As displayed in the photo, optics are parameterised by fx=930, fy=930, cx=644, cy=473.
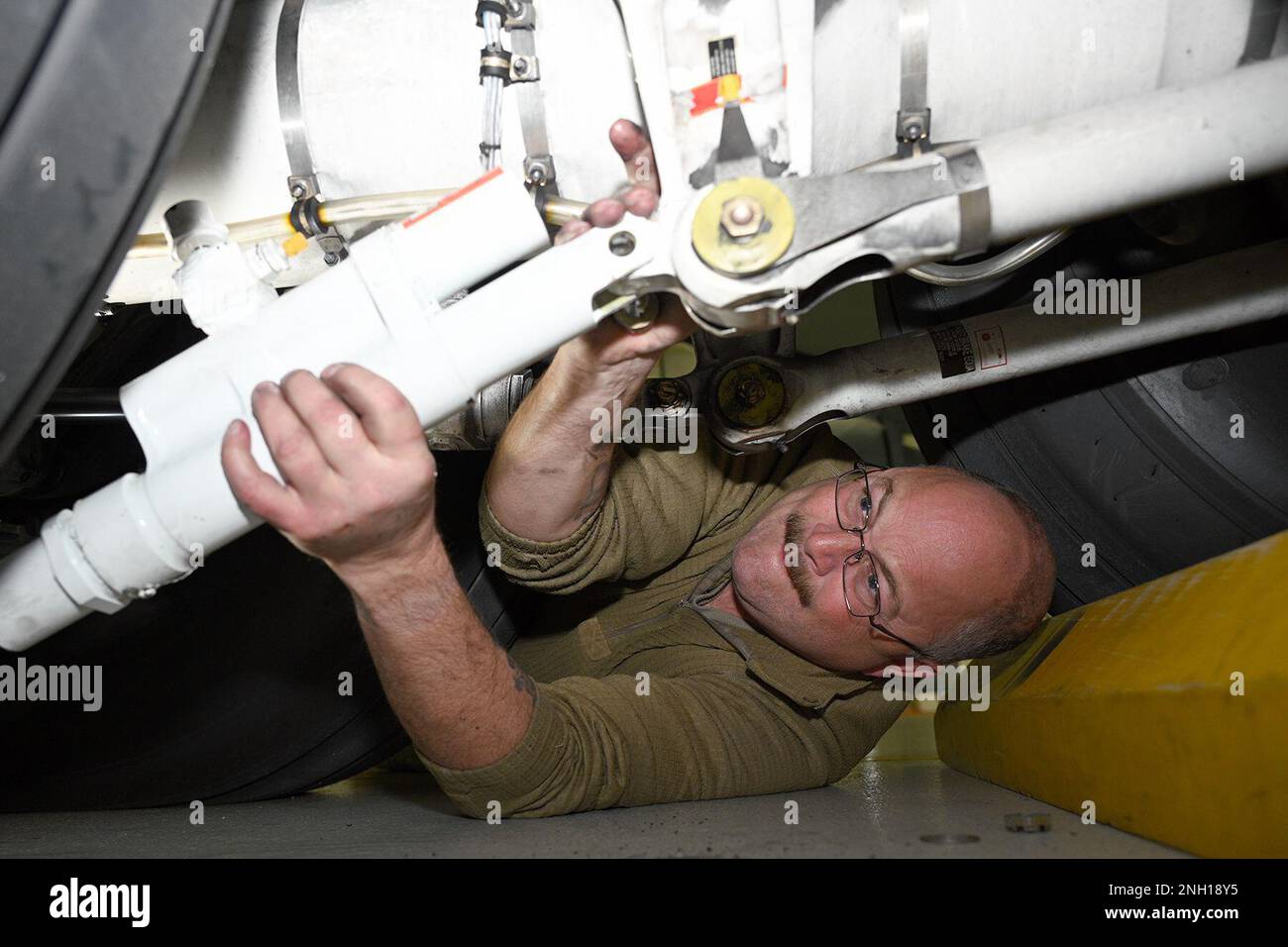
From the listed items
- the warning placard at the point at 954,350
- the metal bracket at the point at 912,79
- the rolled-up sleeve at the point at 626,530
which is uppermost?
the metal bracket at the point at 912,79

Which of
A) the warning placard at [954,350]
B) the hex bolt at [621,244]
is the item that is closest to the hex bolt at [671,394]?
the warning placard at [954,350]

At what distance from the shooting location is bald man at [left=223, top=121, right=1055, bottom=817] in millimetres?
480

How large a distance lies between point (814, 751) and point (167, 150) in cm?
77

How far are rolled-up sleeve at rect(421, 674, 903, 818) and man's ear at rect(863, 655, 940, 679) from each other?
0.10ft

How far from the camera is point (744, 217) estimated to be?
46cm

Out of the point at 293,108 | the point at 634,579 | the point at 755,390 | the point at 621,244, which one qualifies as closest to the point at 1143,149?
the point at 621,244

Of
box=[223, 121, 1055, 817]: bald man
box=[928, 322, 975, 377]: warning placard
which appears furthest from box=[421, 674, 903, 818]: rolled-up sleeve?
box=[928, 322, 975, 377]: warning placard

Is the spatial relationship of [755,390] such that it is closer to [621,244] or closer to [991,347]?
[991,347]

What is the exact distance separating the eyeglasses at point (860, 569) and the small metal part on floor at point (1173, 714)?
15cm

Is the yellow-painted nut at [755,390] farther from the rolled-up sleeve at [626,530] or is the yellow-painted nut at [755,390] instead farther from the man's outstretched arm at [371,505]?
the man's outstretched arm at [371,505]

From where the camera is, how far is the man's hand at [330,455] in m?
0.46

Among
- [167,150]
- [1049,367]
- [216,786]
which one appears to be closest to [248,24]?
[167,150]
